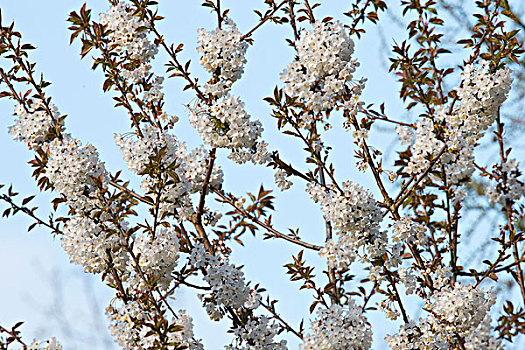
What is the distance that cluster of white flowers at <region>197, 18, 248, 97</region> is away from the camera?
3.58 m

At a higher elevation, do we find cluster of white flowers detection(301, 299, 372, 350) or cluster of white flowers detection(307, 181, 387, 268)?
cluster of white flowers detection(307, 181, 387, 268)

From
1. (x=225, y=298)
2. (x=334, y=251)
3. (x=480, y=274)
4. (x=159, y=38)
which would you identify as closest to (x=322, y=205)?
(x=334, y=251)

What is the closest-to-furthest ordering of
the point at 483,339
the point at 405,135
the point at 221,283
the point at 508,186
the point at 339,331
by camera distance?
the point at 339,331
the point at 221,283
the point at 483,339
the point at 405,135
the point at 508,186

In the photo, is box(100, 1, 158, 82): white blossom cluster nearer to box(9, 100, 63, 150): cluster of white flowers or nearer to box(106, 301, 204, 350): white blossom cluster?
box(9, 100, 63, 150): cluster of white flowers

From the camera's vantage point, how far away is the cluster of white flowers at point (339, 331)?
3096 millimetres

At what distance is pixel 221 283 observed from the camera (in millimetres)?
3277

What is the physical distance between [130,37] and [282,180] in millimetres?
1220

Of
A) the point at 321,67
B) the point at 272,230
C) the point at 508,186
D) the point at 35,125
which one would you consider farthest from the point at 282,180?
the point at 508,186

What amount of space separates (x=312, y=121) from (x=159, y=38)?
41.6 inches

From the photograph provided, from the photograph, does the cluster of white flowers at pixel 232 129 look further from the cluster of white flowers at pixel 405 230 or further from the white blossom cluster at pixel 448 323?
the white blossom cluster at pixel 448 323

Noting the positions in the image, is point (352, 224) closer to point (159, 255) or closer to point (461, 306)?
point (461, 306)

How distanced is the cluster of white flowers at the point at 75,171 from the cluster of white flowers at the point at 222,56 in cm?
78

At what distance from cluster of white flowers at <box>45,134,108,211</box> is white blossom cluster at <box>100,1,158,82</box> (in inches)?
28.3

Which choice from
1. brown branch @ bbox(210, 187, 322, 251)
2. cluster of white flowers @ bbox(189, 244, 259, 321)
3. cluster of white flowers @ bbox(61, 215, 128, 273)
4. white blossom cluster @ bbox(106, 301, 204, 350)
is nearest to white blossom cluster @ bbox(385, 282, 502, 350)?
brown branch @ bbox(210, 187, 322, 251)
